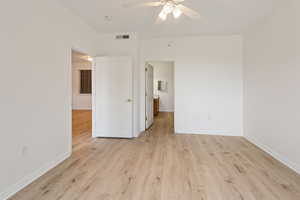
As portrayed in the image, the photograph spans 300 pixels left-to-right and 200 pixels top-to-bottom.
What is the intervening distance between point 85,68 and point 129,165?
7888 millimetres

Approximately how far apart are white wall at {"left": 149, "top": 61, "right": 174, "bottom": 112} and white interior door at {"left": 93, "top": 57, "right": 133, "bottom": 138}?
5.18 m

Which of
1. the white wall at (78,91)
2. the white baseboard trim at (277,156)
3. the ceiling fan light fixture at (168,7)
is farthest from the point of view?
the white wall at (78,91)

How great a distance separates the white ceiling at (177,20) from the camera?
9.19ft

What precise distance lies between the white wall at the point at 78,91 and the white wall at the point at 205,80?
558cm

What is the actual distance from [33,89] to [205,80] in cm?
390

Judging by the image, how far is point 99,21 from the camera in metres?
3.54

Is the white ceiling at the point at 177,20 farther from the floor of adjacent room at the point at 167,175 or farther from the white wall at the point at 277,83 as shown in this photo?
the floor of adjacent room at the point at 167,175

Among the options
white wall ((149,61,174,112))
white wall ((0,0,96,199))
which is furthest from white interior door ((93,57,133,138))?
white wall ((149,61,174,112))

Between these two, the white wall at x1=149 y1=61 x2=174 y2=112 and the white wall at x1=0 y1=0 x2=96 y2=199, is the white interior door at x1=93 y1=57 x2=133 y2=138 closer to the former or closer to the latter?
the white wall at x1=0 y1=0 x2=96 y2=199

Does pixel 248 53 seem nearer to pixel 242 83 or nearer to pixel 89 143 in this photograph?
pixel 242 83

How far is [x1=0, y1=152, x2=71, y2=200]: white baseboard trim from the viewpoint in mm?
1797

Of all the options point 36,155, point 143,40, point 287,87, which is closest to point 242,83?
point 287,87

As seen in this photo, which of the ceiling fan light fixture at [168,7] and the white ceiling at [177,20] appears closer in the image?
the ceiling fan light fixture at [168,7]

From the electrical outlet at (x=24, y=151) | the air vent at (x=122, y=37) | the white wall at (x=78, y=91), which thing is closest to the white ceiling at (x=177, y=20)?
the air vent at (x=122, y=37)
